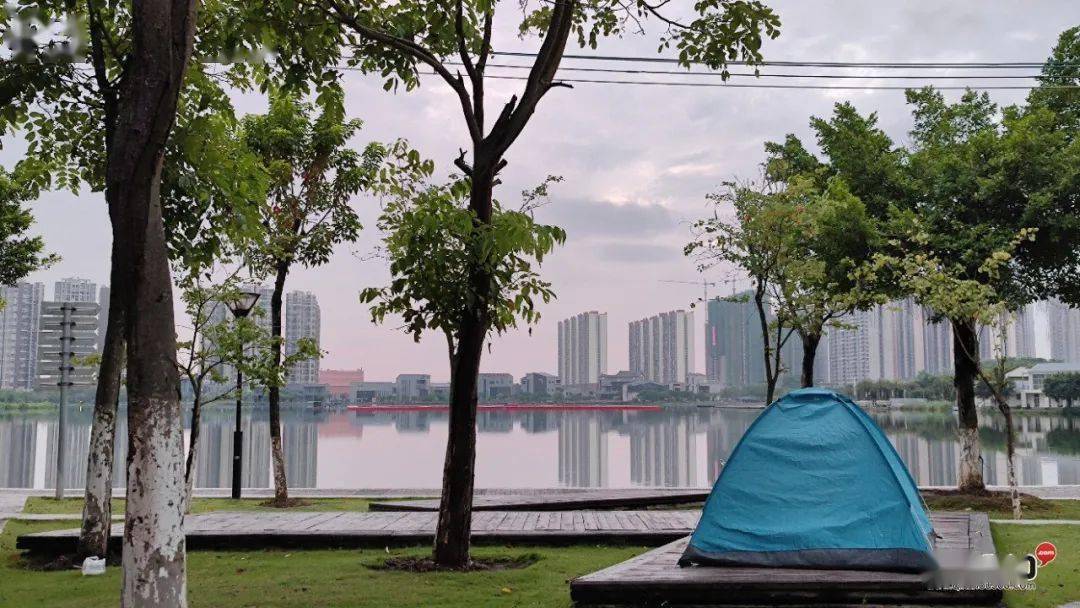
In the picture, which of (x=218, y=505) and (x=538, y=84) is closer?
(x=538, y=84)

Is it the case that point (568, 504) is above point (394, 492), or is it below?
above

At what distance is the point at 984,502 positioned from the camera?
14.8 metres

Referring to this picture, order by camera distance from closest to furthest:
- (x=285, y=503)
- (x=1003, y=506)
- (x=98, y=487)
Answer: (x=98, y=487)
(x=1003, y=506)
(x=285, y=503)

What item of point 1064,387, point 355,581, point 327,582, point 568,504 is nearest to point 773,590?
point 355,581

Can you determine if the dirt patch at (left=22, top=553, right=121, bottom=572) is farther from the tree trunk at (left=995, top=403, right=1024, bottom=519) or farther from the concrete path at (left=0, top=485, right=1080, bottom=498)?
the tree trunk at (left=995, top=403, right=1024, bottom=519)

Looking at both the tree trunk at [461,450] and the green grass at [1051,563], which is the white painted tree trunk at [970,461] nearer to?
the green grass at [1051,563]

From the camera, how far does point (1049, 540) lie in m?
10.6

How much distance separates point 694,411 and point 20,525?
350ft

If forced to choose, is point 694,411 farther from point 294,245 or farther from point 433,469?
point 294,245

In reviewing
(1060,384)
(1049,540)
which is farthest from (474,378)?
(1060,384)

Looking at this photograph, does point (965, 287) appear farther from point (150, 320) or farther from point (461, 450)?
point (150, 320)

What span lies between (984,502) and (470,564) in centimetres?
1051

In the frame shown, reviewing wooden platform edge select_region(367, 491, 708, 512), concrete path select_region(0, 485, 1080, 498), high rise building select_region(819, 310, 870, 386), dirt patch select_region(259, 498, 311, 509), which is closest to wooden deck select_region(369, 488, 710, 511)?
wooden platform edge select_region(367, 491, 708, 512)

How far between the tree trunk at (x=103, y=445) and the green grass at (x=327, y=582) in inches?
Result: 14.5
